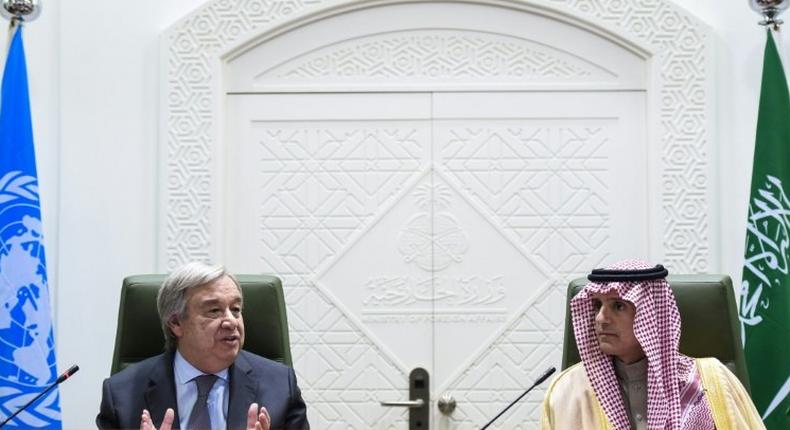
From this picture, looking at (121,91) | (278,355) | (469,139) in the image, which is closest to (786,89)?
(469,139)

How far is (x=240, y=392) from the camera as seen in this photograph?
2863 millimetres

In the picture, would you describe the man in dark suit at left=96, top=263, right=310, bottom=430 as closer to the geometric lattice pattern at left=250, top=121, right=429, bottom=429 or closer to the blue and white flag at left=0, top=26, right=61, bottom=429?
the blue and white flag at left=0, top=26, right=61, bottom=429

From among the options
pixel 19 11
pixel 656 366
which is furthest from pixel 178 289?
pixel 19 11

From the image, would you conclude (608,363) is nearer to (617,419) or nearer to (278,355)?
(617,419)

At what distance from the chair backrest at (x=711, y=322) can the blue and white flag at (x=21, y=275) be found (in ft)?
7.25

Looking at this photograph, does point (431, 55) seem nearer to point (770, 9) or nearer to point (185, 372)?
point (770, 9)

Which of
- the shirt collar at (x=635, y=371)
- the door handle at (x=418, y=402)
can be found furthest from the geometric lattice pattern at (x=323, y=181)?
the shirt collar at (x=635, y=371)

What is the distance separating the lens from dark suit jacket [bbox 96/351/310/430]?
2.82 metres

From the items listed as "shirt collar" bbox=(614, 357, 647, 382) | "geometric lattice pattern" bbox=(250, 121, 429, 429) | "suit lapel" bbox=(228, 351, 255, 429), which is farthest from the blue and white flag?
"shirt collar" bbox=(614, 357, 647, 382)

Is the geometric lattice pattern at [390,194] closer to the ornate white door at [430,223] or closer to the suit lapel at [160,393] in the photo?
the ornate white door at [430,223]

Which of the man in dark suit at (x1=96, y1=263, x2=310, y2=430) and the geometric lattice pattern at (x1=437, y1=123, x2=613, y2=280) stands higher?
the geometric lattice pattern at (x1=437, y1=123, x2=613, y2=280)

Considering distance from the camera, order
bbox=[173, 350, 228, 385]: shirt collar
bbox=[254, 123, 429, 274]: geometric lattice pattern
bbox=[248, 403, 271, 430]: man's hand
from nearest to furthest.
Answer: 1. bbox=[248, 403, 271, 430]: man's hand
2. bbox=[173, 350, 228, 385]: shirt collar
3. bbox=[254, 123, 429, 274]: geometric lattice pattern

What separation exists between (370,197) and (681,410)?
5.91ft

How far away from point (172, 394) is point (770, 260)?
2158 mm
